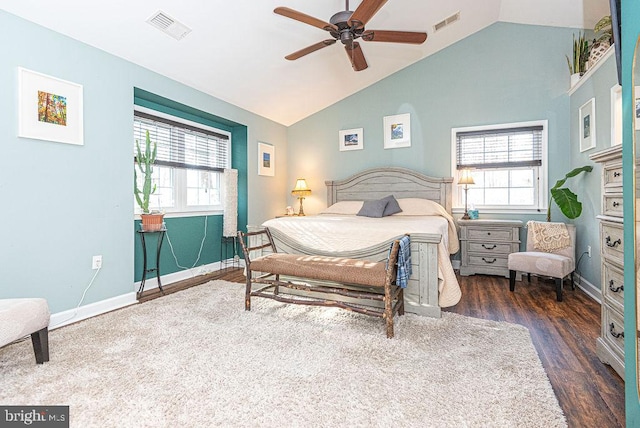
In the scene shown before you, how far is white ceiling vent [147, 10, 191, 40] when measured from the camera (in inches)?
110

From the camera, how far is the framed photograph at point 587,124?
331 cm

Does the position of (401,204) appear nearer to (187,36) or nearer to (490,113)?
(490,113)

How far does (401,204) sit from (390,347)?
2.72 meters

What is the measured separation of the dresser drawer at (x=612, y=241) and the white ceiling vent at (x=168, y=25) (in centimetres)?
374

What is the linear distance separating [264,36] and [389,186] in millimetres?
2775

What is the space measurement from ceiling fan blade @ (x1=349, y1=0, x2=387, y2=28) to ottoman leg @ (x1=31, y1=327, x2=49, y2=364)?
9.98ft

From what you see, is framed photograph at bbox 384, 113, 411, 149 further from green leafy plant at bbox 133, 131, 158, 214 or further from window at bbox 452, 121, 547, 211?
green leafy plant at bbox 133, 131, 158, 214

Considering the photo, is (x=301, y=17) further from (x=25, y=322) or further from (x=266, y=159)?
(x=266, y=159)

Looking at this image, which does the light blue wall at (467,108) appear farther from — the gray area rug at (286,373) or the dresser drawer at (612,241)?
the gray area rug at (286,373)

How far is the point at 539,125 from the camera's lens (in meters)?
4.23

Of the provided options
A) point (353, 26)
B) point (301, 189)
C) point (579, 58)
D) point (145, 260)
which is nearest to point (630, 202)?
point (353, 26)

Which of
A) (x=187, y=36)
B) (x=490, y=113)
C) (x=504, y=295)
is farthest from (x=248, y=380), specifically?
(x=490, y=113)

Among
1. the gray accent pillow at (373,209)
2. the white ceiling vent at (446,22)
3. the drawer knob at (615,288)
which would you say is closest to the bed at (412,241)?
the gray accent pillow at (373,209)

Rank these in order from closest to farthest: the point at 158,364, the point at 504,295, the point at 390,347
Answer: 1. the point at 158,364
2. the point at 390,347
3. the point at 504,295
